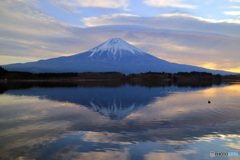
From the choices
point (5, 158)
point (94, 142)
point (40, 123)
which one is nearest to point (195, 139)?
point (94, 142)

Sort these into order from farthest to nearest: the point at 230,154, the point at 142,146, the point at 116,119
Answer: the point at 116,119, the point at 142,146, the point at 230,154

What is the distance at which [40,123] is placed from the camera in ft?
64.4

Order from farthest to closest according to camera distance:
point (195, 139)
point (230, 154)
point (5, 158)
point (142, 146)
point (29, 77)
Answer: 1. point (29, 77)
2. point (195, 139)
3. point (142, 146)
4. point (230, 154)
5. point (5, 158)

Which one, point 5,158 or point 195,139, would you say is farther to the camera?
point 195,139

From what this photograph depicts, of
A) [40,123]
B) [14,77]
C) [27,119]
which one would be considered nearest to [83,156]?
[40,123]

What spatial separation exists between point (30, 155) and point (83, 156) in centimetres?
293

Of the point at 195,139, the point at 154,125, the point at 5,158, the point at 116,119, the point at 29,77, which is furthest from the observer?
the point at 29,77

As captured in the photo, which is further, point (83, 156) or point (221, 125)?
point (221, 125)

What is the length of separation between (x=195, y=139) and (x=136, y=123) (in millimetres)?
6106

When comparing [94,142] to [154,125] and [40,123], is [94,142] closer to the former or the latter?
[154,125]

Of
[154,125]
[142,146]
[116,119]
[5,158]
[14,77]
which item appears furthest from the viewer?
[14,77]

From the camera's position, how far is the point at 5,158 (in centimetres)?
1129

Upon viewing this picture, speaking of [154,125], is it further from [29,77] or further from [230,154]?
[29,77]

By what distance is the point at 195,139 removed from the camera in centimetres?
1459
